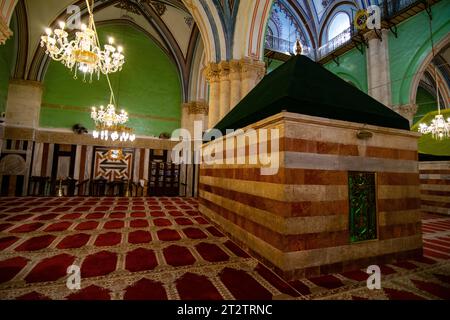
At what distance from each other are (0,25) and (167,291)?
5.56 m

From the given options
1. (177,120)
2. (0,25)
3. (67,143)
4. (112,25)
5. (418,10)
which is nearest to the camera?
(0,25)

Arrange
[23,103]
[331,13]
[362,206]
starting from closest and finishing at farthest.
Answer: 1. [362,206]
2. [23,103]
3. [331,13]

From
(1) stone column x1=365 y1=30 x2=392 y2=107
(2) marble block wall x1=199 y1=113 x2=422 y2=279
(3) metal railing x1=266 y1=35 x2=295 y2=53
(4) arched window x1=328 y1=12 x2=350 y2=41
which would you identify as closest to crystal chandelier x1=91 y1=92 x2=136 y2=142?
(2) marble block wall x1=199 y1=113 x2=422 y2=279

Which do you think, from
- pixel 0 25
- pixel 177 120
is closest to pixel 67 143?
pixel 177 120

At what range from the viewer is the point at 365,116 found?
81.1 inches

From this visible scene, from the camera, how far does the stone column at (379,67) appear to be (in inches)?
295

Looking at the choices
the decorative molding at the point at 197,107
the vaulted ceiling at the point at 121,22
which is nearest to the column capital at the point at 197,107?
the decorative molding at the point at 197,107

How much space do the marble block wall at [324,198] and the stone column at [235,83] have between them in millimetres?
3690

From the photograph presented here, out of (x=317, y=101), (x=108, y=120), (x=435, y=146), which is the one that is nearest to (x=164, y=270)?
(x=317, y=101)

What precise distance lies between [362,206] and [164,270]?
1988 millimetres

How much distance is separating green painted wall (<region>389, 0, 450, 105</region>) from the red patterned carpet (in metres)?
6.63

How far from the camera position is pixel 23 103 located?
7602 millimetres

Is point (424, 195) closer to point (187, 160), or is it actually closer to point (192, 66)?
point (187, 160)

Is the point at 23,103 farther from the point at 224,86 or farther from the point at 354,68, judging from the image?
the point at 354,68
